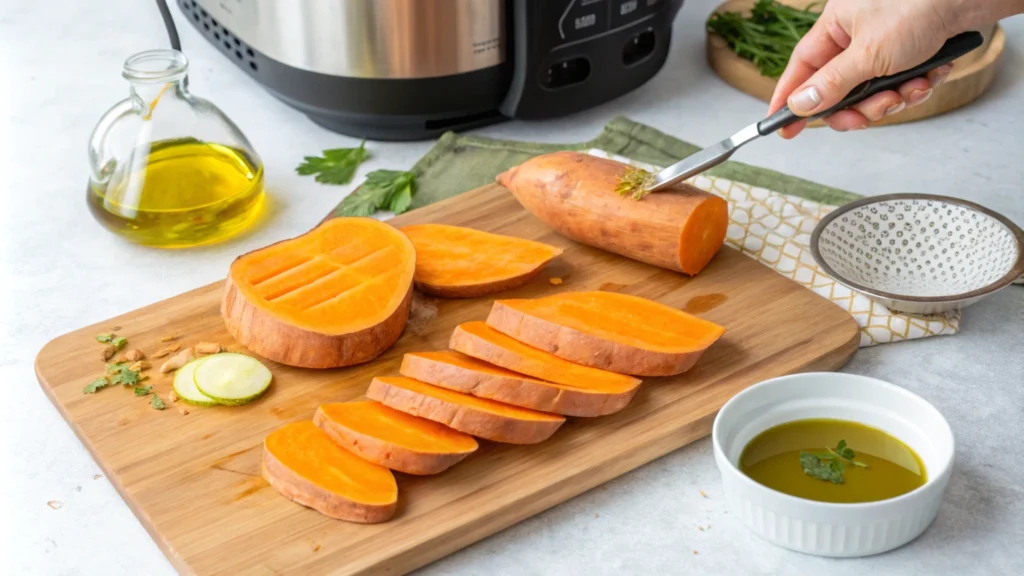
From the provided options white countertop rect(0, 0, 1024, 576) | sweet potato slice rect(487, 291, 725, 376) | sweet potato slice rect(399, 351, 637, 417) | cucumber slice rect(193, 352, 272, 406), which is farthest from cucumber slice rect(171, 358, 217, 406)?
sweet potato slice rect(487, 291, 725, 376)

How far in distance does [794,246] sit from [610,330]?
1.59ft

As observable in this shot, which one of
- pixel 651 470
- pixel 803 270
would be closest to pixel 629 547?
pixel 651 470

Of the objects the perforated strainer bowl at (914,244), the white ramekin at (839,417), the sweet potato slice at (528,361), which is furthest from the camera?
the perforated strainer bowl at (914,244)

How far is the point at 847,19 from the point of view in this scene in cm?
178

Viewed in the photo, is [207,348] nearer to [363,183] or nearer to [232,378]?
[232,378]

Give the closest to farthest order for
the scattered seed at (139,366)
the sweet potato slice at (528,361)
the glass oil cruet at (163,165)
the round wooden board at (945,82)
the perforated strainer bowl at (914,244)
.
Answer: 1. the sweet potato slice at (528,361)
2. the scattered seed at (139,366)
3. the perforated strainer bowl at (914,244)
4. the glass oil cruet at (163,165)
5. the round wooden board at (945,82)

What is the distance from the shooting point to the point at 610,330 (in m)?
1.60

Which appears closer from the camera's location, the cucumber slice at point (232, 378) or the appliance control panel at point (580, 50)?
the cucumber slice at point (232, 378)

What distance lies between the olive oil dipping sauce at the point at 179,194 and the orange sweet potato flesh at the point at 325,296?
0.23 metres

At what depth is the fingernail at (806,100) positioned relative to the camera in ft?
5.51

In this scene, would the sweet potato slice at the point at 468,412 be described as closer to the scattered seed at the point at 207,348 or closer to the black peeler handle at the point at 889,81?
the scattered seed at the point at 207,348

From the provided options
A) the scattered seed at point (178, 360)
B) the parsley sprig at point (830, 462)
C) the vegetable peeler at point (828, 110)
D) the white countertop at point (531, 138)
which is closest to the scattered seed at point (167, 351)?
the scattered seed at point (178, 360)

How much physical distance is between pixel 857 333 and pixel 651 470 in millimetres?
413

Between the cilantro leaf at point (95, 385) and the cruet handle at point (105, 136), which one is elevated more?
the cruet handle at point (105, 136)
